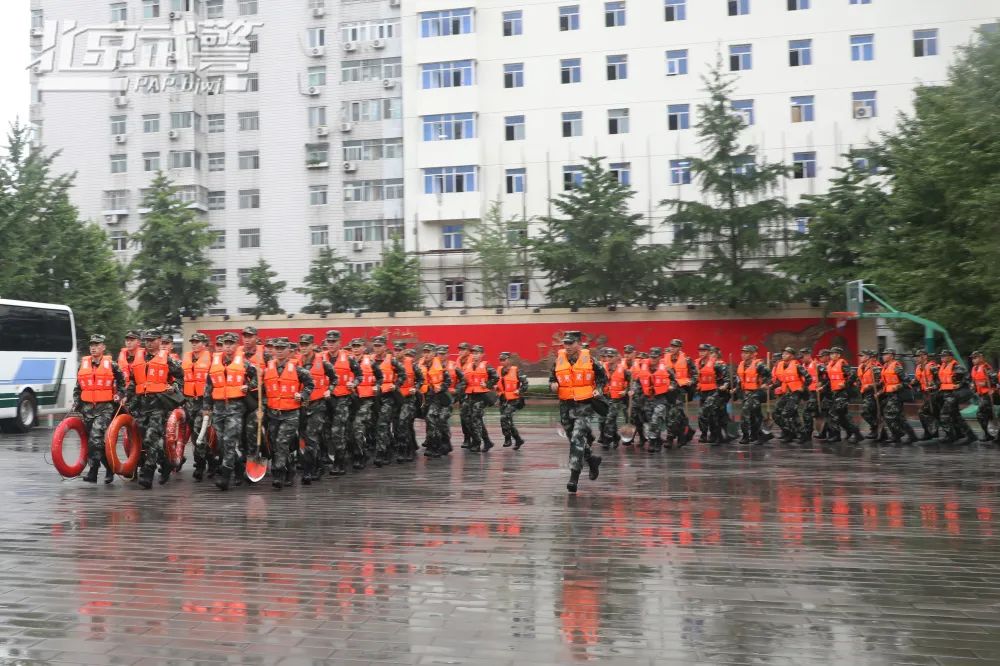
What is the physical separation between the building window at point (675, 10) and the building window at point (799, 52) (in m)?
5.05

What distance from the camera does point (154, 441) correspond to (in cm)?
1235

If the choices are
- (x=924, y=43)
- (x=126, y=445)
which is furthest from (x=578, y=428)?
(x=924, y=43)

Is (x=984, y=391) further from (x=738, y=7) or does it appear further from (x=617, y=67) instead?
(x=617, y=67)

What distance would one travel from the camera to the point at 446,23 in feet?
153

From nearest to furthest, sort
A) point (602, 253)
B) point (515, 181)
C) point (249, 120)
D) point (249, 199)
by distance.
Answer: point (602, 253), point (515, 181), point (249, 199), point (249, 120)

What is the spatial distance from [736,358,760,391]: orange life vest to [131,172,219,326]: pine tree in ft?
91.6

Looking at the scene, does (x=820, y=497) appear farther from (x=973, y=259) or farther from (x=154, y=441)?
(x=973, y=259)

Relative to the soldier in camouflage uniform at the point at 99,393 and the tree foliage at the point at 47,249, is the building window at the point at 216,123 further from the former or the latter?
the soldier in camouflage uniform at the point at 99,393

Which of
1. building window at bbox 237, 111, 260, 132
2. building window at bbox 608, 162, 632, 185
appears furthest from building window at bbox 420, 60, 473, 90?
building window at bbox 237, 111, 260, 132

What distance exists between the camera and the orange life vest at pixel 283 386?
12164 mm

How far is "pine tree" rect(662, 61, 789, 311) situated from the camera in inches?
1296

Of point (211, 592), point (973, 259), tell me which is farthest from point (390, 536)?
point (973, 259)

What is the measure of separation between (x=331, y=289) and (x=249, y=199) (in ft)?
38.8

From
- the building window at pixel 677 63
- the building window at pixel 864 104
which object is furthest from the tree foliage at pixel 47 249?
the building window at pixel 864 104
